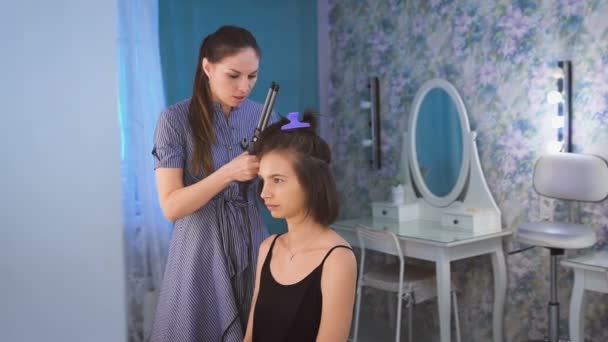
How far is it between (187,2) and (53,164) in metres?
2.41

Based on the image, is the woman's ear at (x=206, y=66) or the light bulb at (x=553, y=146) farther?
the light bulb at (x=553, y=146)

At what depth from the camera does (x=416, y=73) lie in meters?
3.23

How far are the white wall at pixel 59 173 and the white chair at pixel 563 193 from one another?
1917mm

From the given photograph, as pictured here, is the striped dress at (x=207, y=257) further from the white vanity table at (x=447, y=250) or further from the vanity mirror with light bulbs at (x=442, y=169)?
the vanity mirror with light bulbs at (x=442, y=169)

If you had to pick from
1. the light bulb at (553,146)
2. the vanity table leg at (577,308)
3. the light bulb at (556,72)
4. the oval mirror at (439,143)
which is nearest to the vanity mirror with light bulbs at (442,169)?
the oval mirror at (439,143)

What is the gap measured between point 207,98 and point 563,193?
170 cm

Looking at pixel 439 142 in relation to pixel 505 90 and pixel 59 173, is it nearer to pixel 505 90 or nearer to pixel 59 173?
pixel 505 90

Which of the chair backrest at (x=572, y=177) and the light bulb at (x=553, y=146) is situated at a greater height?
the light bulb at (x=553, y=146)

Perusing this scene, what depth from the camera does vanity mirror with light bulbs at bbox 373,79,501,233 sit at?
2.85 metres

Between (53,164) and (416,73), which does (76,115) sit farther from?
(416,73)

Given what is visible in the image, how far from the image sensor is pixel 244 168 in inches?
48.3

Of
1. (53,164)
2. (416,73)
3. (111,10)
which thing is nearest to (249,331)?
(53,164)

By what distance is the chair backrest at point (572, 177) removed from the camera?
2.35 metres

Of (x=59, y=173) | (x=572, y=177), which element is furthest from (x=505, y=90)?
(x=59, y=173)
